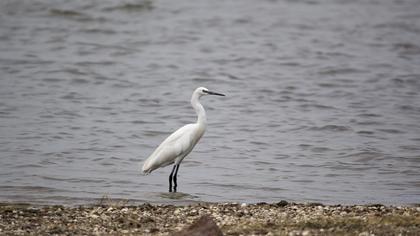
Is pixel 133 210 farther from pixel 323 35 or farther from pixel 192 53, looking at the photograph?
pixel 323 35

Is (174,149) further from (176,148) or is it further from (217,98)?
(217,98)

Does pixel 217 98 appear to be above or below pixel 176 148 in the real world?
below

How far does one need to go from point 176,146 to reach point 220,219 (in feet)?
11.1

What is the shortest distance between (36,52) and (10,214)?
14.3 meters

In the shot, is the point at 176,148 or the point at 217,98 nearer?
Answer: the point at 176,148

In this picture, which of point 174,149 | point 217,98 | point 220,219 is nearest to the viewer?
point 220,219

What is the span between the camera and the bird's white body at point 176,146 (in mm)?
11336

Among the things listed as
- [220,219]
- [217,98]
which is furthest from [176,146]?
[217,98]

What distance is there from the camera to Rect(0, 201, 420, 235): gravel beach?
761 cm

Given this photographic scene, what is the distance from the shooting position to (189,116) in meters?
16.5

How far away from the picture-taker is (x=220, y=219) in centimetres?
823

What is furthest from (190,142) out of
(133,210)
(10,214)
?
(10,214)

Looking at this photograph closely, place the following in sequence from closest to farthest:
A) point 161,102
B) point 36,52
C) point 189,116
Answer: point 189,116 → point 161,102 → point 36,52

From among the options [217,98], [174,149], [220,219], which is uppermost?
[220,219]
